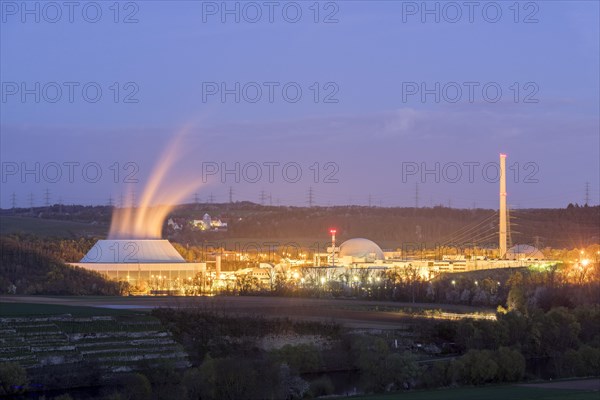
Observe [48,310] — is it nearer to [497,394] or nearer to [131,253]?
[497,394]

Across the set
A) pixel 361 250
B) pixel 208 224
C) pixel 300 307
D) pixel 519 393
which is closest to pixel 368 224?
pixel 208 224

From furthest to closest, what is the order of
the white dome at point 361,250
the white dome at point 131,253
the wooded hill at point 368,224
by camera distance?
the wooded hill at point 368,224 → the white dome at point 361,250 → the white dome at point 131,253

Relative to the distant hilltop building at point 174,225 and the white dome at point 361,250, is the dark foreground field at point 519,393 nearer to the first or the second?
the white dome at point 361,250

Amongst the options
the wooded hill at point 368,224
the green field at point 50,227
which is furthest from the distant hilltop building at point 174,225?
the green field at point 50,227

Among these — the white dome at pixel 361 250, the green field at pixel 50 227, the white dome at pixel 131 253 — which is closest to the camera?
the white dome at pixel 131 253

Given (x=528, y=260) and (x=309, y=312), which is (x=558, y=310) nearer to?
(x=309, y=312)

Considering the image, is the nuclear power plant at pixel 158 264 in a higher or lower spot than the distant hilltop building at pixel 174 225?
lower
